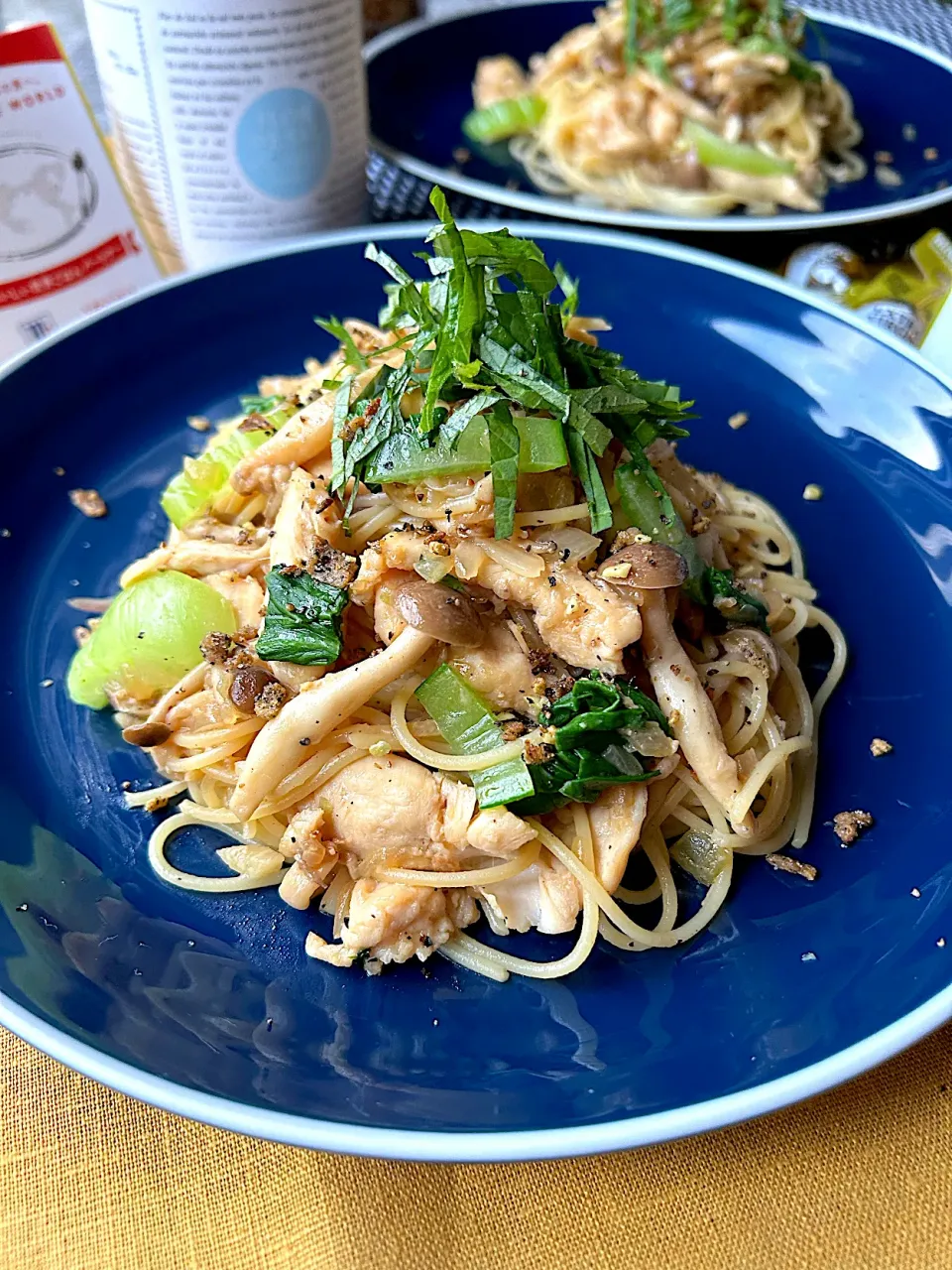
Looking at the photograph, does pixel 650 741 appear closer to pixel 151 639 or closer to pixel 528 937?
pixel 528 937

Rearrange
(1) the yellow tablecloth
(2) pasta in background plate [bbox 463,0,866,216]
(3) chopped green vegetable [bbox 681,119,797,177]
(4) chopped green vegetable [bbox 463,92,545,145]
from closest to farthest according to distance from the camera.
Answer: (1) the yellow tablecloth < (3) chopped green vegetable [bbox 681,119,797,177] < (2) pasta in background plate [bbox 463,0,866,216] < (4) chopped green vegetable [bbox 463,92,545,145]

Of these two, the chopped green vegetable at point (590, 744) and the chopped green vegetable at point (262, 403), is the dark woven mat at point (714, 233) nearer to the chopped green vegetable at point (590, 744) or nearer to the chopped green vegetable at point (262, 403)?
the chopped green vegetable at point (262, 403)

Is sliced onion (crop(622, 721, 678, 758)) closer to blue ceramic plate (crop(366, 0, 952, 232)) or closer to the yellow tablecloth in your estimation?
the yellow tablecloth

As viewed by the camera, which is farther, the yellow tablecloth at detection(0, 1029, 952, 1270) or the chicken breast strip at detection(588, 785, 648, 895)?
the chicken breast strip at detection(588, 785, 648, 895)

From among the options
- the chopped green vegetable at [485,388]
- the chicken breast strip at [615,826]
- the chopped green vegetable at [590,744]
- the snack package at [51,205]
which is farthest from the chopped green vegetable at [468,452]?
the snack package at [51,205]

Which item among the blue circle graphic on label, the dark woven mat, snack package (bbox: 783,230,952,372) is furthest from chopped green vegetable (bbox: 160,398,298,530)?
snack package (bbox: 783,230,952,372)

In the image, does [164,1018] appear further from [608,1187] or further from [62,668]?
[62,668]
